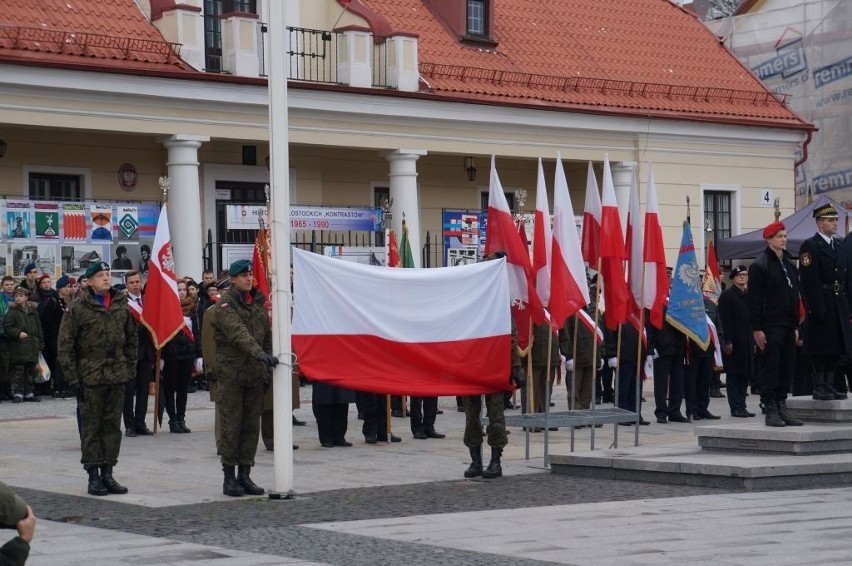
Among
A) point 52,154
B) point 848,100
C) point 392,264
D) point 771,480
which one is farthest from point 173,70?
point 848,100

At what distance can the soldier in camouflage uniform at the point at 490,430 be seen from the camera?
1386 cm

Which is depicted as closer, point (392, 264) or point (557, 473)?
point (557, 473)

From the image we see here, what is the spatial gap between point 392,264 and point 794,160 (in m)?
17.2

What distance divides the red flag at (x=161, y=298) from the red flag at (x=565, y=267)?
15.5 ft

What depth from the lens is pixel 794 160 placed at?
3475cm

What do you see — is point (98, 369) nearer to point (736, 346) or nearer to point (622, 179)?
point (736, 346)

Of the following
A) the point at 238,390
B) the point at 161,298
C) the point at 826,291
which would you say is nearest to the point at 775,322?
the point at 826,291

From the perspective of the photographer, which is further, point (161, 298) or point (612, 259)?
point (161, 298)

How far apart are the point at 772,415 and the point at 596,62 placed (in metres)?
19.2

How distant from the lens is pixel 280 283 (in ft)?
40.8

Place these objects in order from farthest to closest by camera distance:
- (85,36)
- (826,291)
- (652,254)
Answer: (85,36), (652,254), (826,291)

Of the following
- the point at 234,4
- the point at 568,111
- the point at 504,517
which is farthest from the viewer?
the point at 568,111

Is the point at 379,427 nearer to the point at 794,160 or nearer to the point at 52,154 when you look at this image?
the point at 52,154

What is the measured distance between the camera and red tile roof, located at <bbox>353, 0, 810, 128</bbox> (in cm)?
2998
